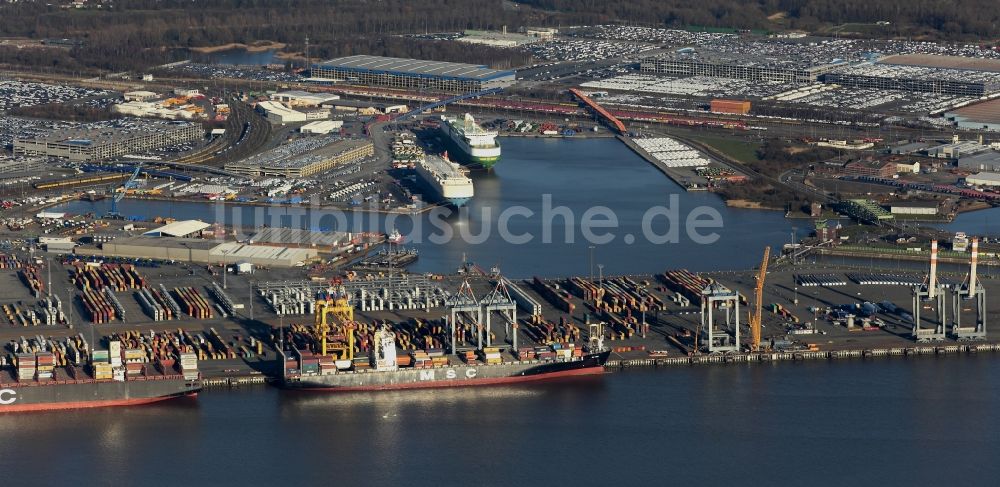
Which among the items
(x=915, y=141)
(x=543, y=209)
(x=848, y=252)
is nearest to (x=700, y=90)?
(x=915, y=141)

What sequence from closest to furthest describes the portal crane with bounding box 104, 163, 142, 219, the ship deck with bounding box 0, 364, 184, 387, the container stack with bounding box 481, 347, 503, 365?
the ship deck with bounding box 0, 364, 184, 387
the container stack with bounding box 481, 347, 503, 365
the portal crane with bounding box 104, 163, 142, 219

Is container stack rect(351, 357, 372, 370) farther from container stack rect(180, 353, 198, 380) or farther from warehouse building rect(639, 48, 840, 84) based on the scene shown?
warehouse building rect(639, 48, 840, 84)

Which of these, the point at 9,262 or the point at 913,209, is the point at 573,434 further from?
the point at 913,209

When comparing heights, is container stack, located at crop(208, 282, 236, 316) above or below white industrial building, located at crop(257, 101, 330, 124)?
below

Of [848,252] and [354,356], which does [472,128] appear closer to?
[848,252]

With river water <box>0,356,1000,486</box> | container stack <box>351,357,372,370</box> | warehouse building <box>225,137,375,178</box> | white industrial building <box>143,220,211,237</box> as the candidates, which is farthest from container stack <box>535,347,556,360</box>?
warehouse building <box>225,137,375,178</box>

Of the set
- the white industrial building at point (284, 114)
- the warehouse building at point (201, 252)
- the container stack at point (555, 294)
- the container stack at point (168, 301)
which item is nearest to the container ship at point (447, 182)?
the warehouse building at point (201, 252)

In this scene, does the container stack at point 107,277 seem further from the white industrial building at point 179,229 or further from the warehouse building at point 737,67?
the warehouse building at point 737,67
